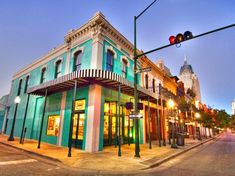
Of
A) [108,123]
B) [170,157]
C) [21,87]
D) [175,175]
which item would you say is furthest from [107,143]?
[21,87]

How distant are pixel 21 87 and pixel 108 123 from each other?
15.8 meters

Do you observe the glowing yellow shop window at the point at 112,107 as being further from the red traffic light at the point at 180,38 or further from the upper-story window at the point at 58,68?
the red traffic light at the point at 180,38

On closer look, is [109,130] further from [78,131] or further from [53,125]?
[53,125]

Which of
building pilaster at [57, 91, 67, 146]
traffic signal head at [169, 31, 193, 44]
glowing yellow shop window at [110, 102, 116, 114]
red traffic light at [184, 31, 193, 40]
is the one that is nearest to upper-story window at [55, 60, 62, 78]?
building pilaster at [57, 91, 67, 146]

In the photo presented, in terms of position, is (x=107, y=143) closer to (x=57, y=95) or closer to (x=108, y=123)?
(x=108, y=123)

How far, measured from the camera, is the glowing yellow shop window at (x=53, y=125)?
45.3ft

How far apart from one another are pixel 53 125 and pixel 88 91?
5414 mm

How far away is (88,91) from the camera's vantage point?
466 inches

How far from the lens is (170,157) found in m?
9.40

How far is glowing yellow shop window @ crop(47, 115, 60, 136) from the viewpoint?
13.8 m

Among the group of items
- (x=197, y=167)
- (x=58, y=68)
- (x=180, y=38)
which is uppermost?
(x=58, y=68)

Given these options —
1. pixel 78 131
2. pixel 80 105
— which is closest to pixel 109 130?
pixel 78 131

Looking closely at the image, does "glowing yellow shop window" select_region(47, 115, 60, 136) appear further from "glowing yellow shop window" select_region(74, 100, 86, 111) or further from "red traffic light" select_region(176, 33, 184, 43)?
"red traffic light" select_region(176, 33, 184, 43)

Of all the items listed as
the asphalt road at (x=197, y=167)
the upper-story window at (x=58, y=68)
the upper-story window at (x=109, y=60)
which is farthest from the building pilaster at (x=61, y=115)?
the asphalt road at (x=197, y=167)
